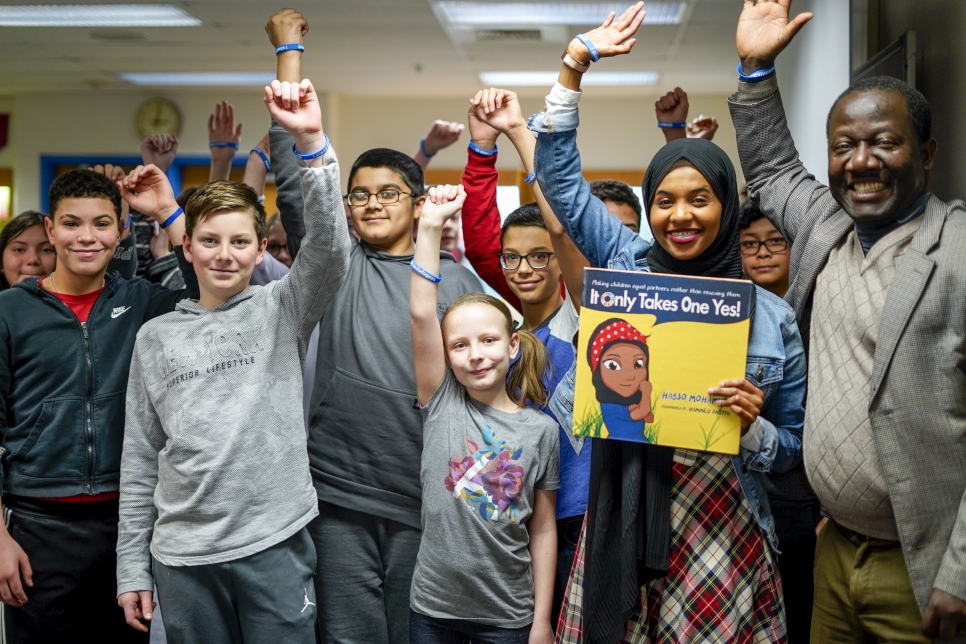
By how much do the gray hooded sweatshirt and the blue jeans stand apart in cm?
37

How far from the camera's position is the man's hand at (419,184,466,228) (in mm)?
2047

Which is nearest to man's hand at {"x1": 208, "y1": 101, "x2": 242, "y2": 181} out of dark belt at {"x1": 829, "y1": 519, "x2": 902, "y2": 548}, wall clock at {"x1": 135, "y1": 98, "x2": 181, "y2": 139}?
dark belt at {"x1": 829, "y1": 519, "x2": 902, "y2": 548}

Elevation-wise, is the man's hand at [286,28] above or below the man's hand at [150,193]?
above

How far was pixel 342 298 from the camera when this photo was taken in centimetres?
234

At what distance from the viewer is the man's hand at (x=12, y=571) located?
2141 millimetres

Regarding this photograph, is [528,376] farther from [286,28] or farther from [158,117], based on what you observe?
[158,117]

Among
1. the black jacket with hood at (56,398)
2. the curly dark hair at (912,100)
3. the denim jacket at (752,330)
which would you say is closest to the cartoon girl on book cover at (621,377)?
the denim jacket at (752,330)

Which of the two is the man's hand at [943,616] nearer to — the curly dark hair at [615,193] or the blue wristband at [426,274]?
the blue wristband at [426,274]

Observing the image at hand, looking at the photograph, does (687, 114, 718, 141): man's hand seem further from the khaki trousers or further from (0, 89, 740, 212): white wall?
(0, 89, 740, 212): white wall

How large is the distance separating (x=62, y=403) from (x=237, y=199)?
72 centimetres

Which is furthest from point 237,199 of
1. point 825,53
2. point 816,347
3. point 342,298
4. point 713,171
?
point 825,53

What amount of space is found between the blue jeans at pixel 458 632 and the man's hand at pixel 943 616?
2.75 feet

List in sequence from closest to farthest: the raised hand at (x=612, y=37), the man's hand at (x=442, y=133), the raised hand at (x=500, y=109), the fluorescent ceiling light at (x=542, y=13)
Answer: the raised hand at (x=612, y=37) < the raised hand at (x=500, y=109) < the man's hand at (x=442, y=133) < the fluorescent ceiling light at (x=542, y=13)

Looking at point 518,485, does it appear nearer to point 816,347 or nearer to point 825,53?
point 816,347
